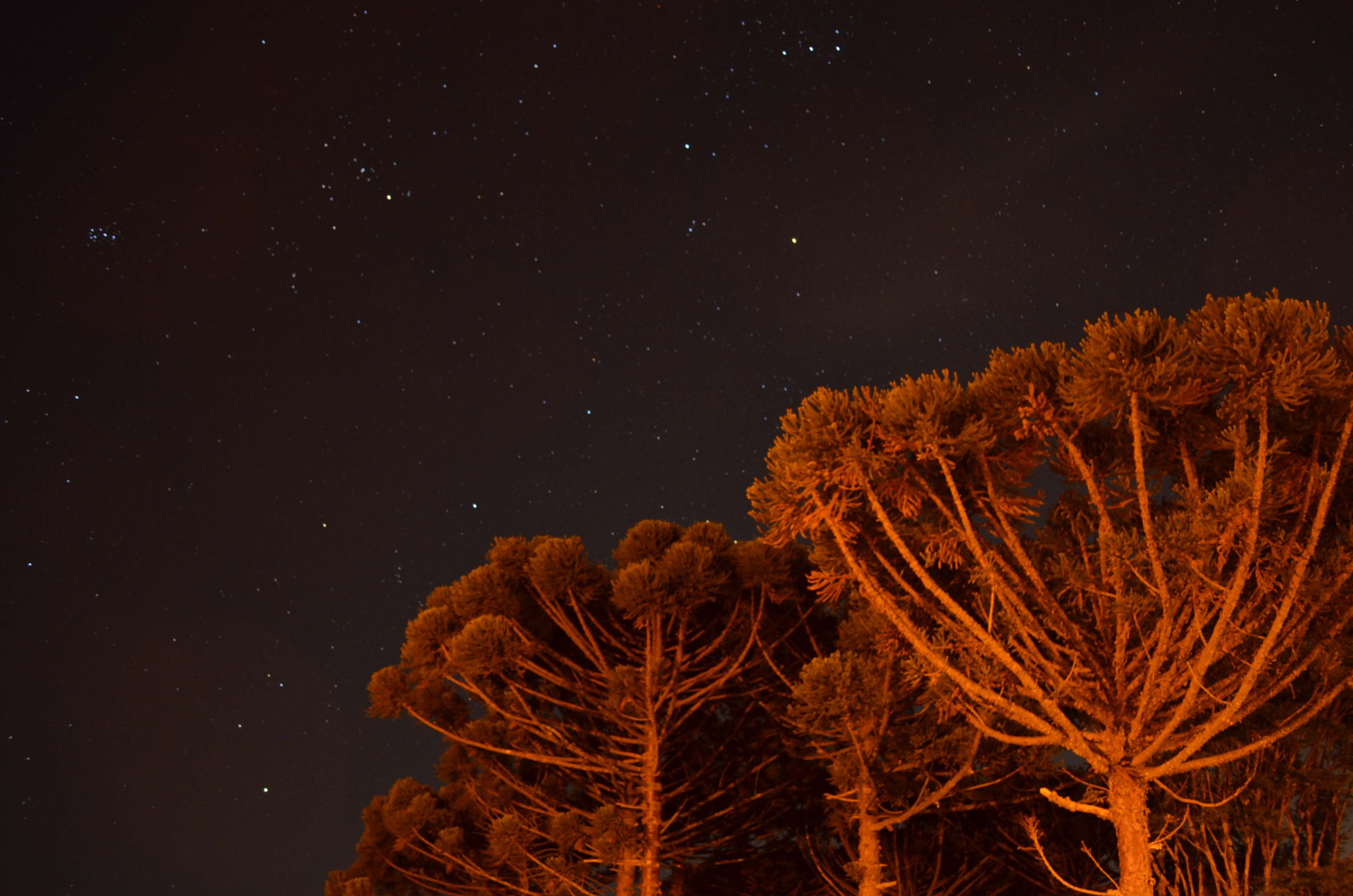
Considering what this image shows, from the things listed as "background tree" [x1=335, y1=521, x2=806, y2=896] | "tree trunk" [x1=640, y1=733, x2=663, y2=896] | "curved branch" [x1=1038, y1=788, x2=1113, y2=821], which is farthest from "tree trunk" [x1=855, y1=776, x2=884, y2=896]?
"curved branch" [x1=1038, y1=788, x2=1113, y2=821]

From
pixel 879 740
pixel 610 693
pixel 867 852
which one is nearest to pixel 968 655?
pixel 879 740

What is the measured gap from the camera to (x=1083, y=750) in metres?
5.77

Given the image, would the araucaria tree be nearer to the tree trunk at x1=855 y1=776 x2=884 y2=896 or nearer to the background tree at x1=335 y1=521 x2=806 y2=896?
the tree trunk at x1=855 y1=776 x2=884 y2=896

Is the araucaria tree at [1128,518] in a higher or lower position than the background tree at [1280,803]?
Result: higher

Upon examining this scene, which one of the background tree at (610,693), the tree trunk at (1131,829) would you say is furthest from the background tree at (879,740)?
the background tree at (610,693)

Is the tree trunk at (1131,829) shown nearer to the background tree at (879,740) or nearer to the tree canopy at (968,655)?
the tree canopy at (968,655)

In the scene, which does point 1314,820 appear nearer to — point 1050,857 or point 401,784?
point 1050,857

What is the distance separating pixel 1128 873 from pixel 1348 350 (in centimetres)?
390

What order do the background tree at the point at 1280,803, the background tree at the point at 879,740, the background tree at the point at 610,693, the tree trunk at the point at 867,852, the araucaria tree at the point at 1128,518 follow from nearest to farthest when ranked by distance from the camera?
the araucaria tree at the point at 1128,518 < the background tree at the point at 879,740 < the background tree at the point at 1280,803 < the tree trunk at the point at 867,852 < the background tree at the point at 610,693

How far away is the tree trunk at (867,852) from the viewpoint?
A: 9.38 metres

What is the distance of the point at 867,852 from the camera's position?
9.59 meters

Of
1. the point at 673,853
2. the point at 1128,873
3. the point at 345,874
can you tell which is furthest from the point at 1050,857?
the point at 345,874

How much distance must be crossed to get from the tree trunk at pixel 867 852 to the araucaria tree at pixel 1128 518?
9.94 ft

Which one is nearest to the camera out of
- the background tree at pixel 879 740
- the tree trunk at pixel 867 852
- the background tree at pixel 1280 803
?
the background tree at pixel 879 740
